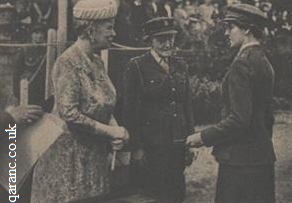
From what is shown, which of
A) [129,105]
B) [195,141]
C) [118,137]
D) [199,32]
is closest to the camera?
[118,137]

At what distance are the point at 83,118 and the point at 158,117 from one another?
1.73 feet

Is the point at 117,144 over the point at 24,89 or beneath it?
beneath

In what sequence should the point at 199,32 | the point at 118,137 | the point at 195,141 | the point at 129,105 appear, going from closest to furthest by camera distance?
the point at 118,137 < the point at 195,141 < the point at 129,105 < the point at 199,32

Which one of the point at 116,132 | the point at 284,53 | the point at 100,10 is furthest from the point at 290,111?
the point at 100,10

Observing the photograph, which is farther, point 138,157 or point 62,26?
point 138,157

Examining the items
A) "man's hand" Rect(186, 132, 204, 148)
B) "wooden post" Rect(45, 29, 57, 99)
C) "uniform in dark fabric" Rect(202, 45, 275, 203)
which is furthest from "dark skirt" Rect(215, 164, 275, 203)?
"wooden post" Rect(45, 29, 57, 99)

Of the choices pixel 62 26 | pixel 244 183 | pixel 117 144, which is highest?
pixel 62 26

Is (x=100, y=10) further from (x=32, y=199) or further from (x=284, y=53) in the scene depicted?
(x=284, y=53)

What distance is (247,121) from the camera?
7.09ft

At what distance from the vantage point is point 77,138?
2168 mm

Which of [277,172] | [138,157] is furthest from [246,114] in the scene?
[277,172]

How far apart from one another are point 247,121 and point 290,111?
0.75 metres

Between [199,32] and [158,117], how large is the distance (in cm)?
67

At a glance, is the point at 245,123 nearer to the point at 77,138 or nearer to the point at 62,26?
the point at 77,138
